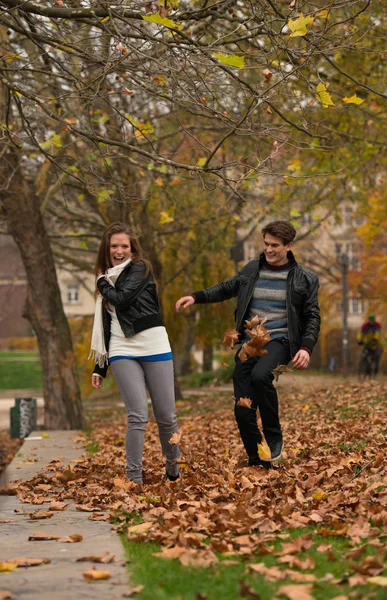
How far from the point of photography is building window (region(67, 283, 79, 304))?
9700 centimetres

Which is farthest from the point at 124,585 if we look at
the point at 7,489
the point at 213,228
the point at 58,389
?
the point at 213,228

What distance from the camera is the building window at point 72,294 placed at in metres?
97.0

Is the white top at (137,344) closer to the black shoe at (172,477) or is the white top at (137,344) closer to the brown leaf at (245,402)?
the brown leaf at (245,402)

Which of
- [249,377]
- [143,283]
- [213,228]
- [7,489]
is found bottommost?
[7,489]

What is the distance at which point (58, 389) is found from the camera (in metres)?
18.6

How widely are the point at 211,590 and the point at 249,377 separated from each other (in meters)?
3.86

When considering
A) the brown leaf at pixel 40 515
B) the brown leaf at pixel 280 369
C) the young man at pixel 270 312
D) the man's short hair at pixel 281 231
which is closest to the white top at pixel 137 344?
the young man at pixel 270 312

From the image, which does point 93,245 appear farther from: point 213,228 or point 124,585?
point 124,585

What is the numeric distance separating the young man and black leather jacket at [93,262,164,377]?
26 cm

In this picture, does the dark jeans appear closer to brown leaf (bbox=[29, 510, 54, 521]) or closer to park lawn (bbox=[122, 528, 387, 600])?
brown leaf (bbox=[29, 510, 54, 521])

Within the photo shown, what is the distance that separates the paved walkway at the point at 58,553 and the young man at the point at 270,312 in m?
1.66

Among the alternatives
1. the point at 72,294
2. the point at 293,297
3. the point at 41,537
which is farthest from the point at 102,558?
the point at 72,294

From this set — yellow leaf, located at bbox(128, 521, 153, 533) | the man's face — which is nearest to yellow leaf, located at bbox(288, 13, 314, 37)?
the man's face

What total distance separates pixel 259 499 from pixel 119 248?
227 cm
